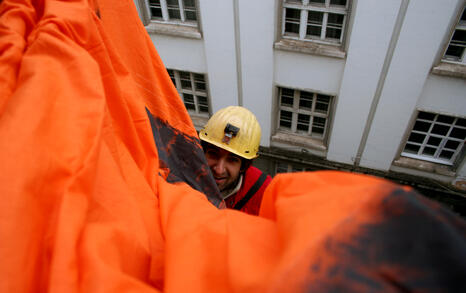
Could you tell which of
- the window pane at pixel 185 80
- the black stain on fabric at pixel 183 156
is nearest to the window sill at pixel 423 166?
the window pane at pixel 185 80

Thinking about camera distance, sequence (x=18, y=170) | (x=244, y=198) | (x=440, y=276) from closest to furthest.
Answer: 1. (x=440, y=276)
2. (x=18, y=170)
3. (x=244, y=198)

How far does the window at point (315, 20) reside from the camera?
638 centimetres

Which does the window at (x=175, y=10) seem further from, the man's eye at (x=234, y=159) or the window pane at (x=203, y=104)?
the man's eye at (x=234, y=159)

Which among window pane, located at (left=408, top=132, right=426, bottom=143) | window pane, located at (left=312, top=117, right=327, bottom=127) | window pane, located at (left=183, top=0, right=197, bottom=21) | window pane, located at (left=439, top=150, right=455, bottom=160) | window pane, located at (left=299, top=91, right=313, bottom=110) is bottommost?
window pane, located at (left=439, top=150, right=455, bottom=160)

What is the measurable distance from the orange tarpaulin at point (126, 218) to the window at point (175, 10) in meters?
6.75

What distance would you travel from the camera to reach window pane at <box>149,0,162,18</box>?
752 centimetres

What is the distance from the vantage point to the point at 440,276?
0.67 m

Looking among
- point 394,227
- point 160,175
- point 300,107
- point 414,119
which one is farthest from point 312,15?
point 394,227

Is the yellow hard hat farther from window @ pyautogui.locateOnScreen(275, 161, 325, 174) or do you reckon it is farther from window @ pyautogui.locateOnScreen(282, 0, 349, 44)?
window @ pyautogui.locateOnScreen(275, 161, 325, 174)

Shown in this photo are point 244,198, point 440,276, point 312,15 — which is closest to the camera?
point 440,276

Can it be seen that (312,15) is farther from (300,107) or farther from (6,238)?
(6,238)

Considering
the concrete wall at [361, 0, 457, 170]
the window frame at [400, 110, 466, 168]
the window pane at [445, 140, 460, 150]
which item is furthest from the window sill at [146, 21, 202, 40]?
the window pane at [445, 140, 460, 150]

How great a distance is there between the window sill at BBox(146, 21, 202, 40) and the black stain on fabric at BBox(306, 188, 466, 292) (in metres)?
7.41

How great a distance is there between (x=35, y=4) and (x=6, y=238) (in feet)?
3.25
